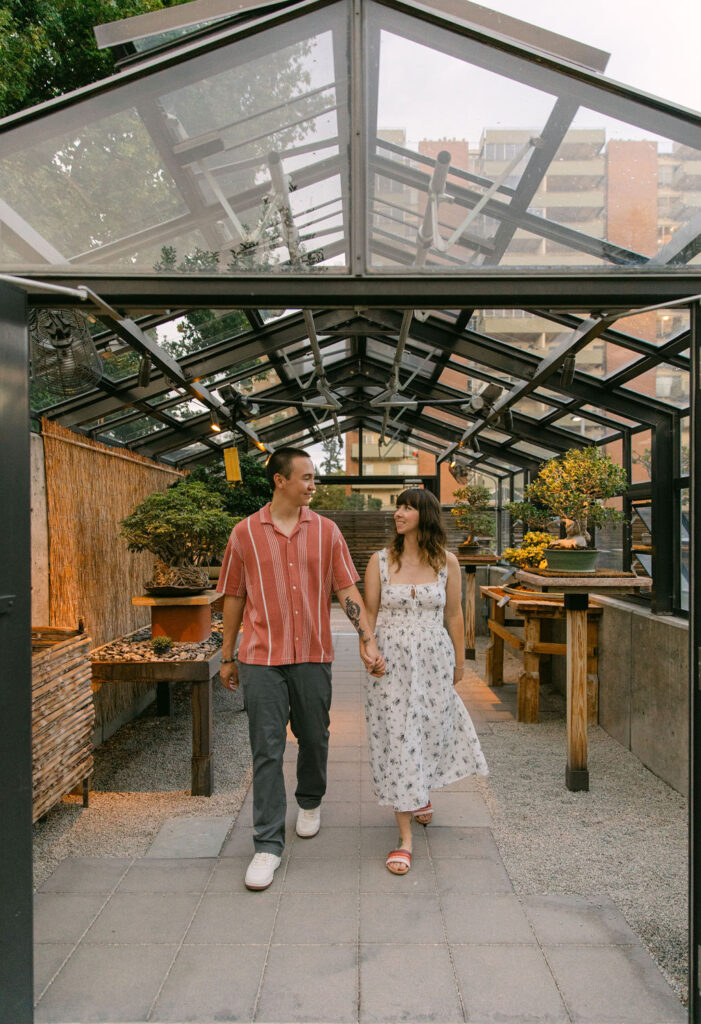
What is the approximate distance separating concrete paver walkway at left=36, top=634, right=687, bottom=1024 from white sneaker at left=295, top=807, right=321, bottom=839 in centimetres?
5

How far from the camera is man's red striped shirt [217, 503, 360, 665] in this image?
9.74ft

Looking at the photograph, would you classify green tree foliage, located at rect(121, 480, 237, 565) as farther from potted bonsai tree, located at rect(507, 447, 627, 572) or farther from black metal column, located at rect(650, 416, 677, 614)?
black metal column, located at rect(650, 416, 677, 614)

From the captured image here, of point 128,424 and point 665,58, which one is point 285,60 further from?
point 128,424

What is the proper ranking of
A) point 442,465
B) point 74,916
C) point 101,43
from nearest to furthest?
point 101,43, point 74,916, point 442,465

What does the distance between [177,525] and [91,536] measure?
834 millimetres

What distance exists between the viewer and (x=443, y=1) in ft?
7.46

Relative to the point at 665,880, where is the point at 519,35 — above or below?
above

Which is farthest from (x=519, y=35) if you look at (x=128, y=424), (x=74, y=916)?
(x=128, y=424)

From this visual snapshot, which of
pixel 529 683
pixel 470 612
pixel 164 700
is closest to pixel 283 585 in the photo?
pixel 529 683

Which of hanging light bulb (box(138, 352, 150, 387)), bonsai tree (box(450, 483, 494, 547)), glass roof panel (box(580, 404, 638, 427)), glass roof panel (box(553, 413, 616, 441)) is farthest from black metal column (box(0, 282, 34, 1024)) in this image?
bonsai tree (box(450, 483, 494, 547))

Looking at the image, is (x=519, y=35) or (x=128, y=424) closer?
(x=519, y=35)

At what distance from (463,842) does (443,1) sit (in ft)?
11.1

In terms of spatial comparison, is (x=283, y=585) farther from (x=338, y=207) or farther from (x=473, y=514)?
(x=473, y=514)

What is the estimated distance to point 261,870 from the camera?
286 cm
